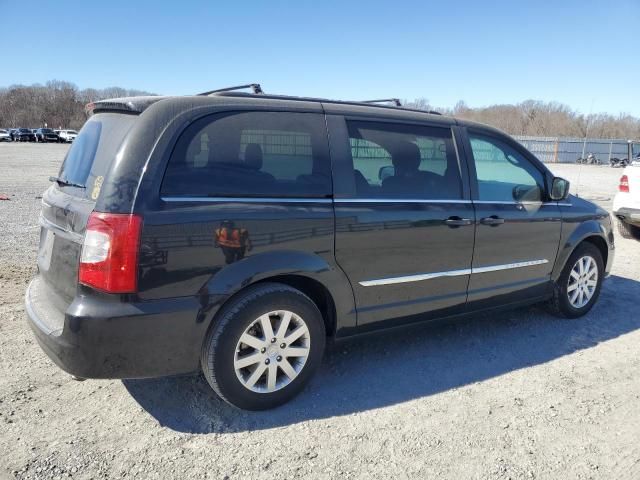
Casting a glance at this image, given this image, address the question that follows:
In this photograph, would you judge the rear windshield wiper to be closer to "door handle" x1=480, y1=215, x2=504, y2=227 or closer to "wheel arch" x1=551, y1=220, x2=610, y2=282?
"door handle" x1=480, y1=215, x2=504, y2=227

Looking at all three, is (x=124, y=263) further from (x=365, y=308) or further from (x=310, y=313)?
(x=365, y=308)

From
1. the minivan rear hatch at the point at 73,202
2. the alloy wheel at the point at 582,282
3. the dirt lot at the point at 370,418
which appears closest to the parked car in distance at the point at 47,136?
the dirt lot at the point at 370,418

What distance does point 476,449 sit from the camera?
2.79 metres

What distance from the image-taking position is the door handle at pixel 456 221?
3734mm

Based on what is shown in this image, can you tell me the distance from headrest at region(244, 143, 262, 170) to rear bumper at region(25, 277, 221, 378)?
83 cm

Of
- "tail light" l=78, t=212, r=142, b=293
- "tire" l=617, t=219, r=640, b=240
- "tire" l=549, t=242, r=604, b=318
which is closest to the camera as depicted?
"tail light" l=78, t=212, r=142, b=293

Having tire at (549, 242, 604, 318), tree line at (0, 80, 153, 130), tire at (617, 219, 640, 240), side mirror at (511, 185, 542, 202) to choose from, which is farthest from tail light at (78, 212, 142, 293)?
tree line at (0, 80, 153, 130)

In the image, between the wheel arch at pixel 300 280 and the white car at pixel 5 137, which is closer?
the wheel arch at pixel 300 280

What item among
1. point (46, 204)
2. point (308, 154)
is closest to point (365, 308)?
point (308, 154)

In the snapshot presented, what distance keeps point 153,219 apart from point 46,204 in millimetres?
1110

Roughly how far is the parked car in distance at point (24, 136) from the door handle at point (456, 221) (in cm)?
6542

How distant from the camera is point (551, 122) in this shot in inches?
2564

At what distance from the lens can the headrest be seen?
2.98 metres

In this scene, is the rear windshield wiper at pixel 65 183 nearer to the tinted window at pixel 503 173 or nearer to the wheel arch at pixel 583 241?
the tinted window at pixel 503 173
